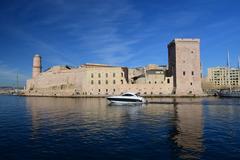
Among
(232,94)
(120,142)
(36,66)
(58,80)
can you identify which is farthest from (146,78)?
(120,142)

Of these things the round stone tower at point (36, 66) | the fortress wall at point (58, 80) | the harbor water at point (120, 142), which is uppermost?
the round stone tower at point (36, 66)

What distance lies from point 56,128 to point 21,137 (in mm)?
3235

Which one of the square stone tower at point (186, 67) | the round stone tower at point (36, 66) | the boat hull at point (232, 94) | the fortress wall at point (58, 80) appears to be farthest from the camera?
the round stone tower at point (36, 66)

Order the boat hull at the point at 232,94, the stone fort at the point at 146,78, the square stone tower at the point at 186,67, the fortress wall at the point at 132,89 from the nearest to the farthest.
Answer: the boat hull at the point at 232,94, the square stone tower at the point at 186,67, the stone fort at the point at 146,78, the fortress wall at the point at 132,89

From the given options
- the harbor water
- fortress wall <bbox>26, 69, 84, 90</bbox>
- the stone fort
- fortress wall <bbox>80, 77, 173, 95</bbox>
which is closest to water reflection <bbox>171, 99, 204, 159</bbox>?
the harbor water

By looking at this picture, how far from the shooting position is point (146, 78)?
76.9m

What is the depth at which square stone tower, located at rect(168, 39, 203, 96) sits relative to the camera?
7219 cm

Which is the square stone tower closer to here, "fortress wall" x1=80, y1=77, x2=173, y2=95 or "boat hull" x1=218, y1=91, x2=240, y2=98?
"fortress wall" x1=80, y1=77, x2=173, y2=95

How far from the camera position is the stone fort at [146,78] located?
72.4 metres

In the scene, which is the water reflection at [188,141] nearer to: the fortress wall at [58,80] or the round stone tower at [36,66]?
the fortress wall at [58,80]

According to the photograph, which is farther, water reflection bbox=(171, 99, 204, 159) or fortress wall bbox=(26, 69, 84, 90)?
fortress wall bbox=(26, 69, 84, 90)

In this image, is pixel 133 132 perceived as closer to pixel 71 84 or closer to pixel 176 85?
pixel 176 85

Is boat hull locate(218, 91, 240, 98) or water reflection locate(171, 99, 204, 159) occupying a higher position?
boat hull locate(218, 91, 240, 98)

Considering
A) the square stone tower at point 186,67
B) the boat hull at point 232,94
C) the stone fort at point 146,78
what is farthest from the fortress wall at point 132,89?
the boat hull at point 232,94
